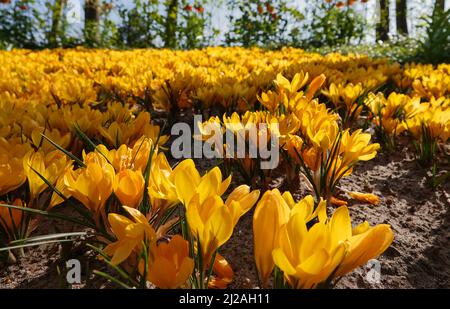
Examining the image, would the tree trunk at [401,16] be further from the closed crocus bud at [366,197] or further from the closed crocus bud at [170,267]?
the closed crocus bud at [170,267]

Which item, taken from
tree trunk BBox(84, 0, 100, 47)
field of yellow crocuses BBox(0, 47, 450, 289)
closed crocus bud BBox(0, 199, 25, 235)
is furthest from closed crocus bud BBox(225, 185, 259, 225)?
tree trunk BBox(84, 0, 100, 47)

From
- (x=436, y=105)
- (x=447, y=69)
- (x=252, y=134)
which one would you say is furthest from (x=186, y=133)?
(x=447, y=69)

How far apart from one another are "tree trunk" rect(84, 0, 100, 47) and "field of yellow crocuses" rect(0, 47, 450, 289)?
8246 millimetres

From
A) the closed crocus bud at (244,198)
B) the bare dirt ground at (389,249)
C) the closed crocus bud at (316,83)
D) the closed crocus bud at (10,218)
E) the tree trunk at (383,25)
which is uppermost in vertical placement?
the tree trunk at (383,25)

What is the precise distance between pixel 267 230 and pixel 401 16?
17.6m

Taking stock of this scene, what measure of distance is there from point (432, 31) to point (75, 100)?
5799 mm

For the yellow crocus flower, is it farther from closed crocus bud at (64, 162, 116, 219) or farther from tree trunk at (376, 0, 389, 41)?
tree trunk at (376, 0, 389, 41)

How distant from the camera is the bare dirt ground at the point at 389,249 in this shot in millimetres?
1180

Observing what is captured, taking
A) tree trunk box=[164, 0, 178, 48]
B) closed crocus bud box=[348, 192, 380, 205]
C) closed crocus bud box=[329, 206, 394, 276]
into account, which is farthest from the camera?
tree trunk box=[164, 0, 178, 48]

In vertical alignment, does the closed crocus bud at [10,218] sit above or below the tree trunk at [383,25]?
below

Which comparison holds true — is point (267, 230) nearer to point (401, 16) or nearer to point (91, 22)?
point (91, 22)

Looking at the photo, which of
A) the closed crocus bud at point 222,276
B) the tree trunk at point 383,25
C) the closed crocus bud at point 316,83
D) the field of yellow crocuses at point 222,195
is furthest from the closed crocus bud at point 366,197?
the tree trunk at point 383,25

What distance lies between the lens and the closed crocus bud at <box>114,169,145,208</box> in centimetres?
97
